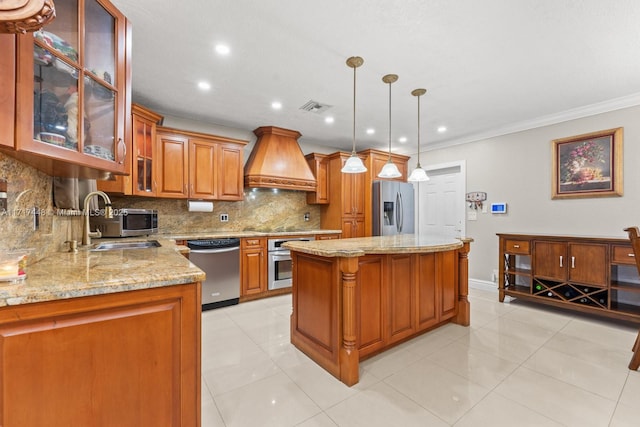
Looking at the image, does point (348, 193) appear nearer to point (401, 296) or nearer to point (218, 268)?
point (218, 268)

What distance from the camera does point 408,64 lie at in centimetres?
247

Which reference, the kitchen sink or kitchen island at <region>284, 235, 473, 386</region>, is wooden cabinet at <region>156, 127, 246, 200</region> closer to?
the kitchen sink

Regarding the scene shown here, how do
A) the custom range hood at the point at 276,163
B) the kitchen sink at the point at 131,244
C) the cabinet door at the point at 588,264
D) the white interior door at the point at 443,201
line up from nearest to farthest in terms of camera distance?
the kitchen sink at the point at 131,244, the cabinet door at the point at 588,264, the custom range hood at the point at 276,163, the white interior door at the point at 443,201

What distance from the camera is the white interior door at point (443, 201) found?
471 centimetres

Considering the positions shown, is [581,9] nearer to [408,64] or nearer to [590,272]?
[408,64]

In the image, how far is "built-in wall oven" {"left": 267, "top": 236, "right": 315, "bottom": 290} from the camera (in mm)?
3938

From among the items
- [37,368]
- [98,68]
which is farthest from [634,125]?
[37,368]

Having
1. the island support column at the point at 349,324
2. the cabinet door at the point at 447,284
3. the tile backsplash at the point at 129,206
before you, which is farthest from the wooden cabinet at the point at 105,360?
the cabinet door at the point at 447,284

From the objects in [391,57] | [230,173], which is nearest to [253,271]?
[230,173]

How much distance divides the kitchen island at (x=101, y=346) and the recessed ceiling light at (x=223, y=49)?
187 centimetres

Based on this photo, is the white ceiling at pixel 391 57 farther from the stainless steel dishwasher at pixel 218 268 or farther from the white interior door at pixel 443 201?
the stainless steel dishwasher at pixel 218 268

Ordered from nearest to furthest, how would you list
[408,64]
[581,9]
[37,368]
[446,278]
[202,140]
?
[37,368] → [581,9] → [408,64] → [446,278] → [202,140]

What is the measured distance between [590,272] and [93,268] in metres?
4.41

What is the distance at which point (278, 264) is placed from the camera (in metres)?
4.00
